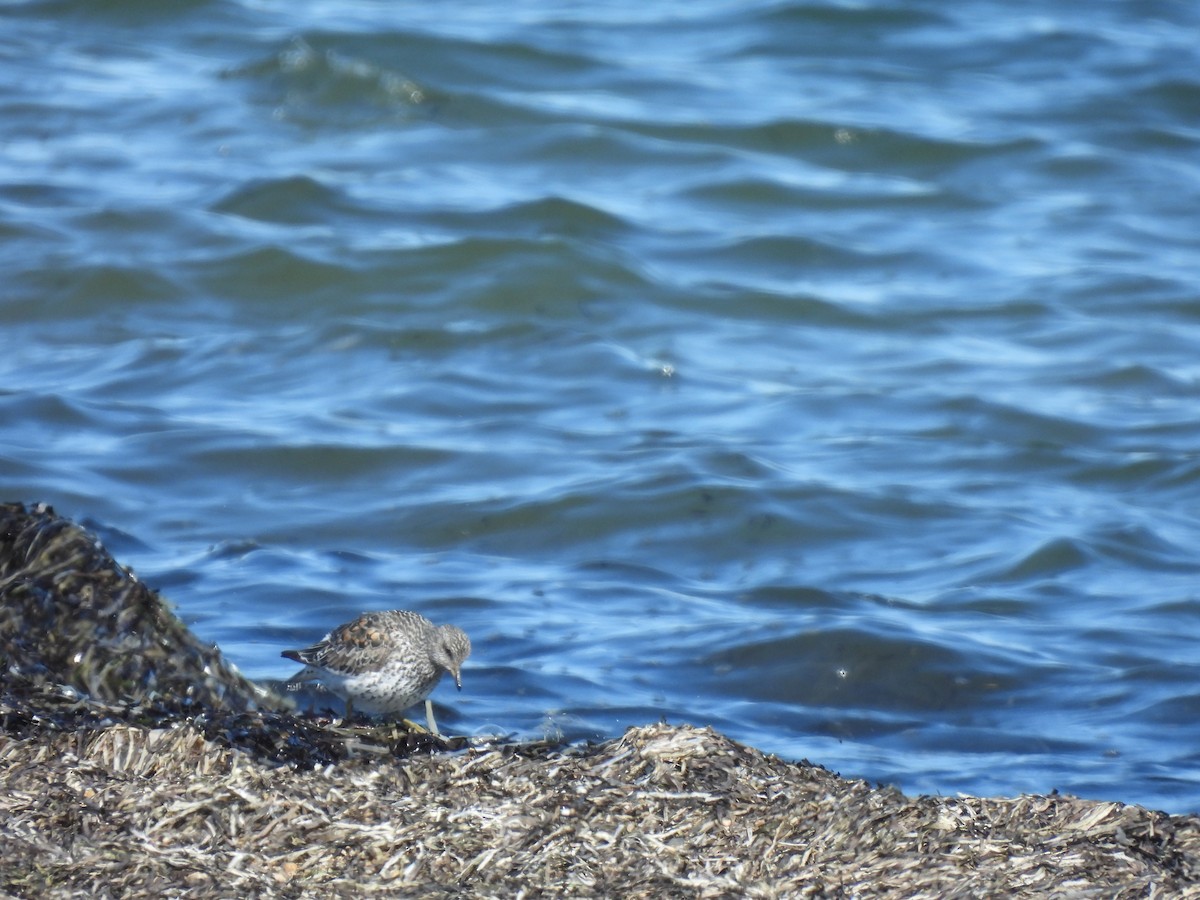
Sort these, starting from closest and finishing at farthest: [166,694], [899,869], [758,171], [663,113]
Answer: [899,869]
[166,694]
[758,171]
[663,113]

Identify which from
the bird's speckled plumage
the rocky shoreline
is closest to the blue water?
the bird's speckled plumage

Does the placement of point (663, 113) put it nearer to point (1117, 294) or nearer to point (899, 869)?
point (1117, 294)

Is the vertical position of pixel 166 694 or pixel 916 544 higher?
pixel 166 694

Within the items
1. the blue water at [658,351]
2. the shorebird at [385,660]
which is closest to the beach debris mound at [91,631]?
the shorebird at [385,660]

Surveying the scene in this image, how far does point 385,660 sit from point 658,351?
500 centimetres

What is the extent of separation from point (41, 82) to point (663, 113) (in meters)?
4.89

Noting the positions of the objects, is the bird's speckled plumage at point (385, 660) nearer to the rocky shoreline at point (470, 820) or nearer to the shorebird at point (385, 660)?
the shorebird at point (385, 660)

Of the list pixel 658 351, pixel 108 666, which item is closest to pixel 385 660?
pixel 108 666

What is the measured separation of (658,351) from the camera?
388 inches

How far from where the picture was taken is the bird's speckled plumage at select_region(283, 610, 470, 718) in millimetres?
5078

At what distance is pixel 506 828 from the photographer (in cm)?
390

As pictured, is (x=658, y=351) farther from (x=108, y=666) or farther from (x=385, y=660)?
(x=108, y=666)

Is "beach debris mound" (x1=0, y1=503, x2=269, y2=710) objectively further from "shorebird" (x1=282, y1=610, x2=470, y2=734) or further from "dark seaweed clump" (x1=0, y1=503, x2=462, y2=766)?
"shorebird" (x1=282, y1=610, x2=470, y2=734)

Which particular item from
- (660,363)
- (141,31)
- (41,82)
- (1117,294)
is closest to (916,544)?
(660,363)
